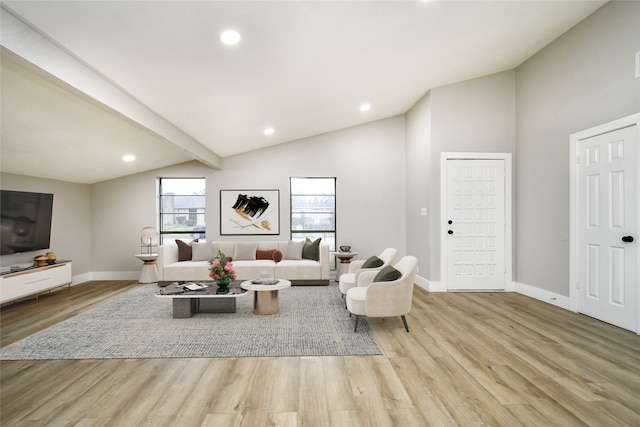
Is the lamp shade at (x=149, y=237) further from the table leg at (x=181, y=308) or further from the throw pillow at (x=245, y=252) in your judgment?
the table leg at (x=181, y=308)

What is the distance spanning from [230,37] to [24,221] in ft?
14.7

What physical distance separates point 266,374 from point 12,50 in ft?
9.21

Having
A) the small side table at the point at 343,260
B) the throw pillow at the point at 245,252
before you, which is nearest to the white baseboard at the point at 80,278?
the throw pillow at the point at 245,252

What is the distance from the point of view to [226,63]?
10.1 feet

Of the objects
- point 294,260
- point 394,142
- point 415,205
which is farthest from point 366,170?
point 294,260

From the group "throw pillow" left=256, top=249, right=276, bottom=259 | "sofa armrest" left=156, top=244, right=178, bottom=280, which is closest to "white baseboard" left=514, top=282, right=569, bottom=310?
"throw pillow" left=256, top=249, right=276, bottom=259

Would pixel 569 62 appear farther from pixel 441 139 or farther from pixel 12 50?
pixel 12 50

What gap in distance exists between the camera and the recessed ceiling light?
8.63ft

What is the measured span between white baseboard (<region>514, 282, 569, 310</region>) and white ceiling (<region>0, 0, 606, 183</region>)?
3371 mm

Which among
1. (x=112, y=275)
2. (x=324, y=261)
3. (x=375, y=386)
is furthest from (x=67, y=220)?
(x=375, y=386)

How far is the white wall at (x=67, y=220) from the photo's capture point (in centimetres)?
491

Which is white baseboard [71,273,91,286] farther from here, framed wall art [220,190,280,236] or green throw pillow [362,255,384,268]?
green throw pillow [362,255,384,268]

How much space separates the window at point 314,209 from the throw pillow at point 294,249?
0.48 metres

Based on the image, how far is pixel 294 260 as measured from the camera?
6.01 meters
